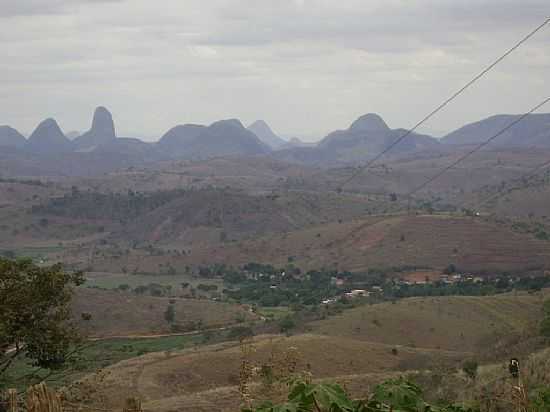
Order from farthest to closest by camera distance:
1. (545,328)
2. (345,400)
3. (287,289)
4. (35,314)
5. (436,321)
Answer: (287,289) < (436,321) < (545,328) < (35,314) < (345,400)

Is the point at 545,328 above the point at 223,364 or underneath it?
above

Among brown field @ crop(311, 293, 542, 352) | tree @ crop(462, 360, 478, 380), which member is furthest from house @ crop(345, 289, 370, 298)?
tree @ crop(462, 360, 478, 380)

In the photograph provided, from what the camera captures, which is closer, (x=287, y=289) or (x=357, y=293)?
(x=357, y=293)

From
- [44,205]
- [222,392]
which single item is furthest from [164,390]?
[44,205]

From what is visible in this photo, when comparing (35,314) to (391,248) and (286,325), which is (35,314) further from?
(391,248)

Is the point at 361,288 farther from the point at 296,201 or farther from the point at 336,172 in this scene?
the point at 336,172

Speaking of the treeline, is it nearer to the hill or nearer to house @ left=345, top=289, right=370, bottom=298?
house @ left=345, top=289, right=370, bottom=298

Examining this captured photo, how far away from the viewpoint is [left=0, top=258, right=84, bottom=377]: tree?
1168 centimetres

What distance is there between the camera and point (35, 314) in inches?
477

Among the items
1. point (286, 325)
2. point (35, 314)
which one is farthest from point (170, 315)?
point (35, 314)

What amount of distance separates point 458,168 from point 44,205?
78.6 metres

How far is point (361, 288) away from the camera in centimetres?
5534

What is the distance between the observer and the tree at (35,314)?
11.7 meters

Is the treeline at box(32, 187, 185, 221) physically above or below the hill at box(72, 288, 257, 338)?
above
